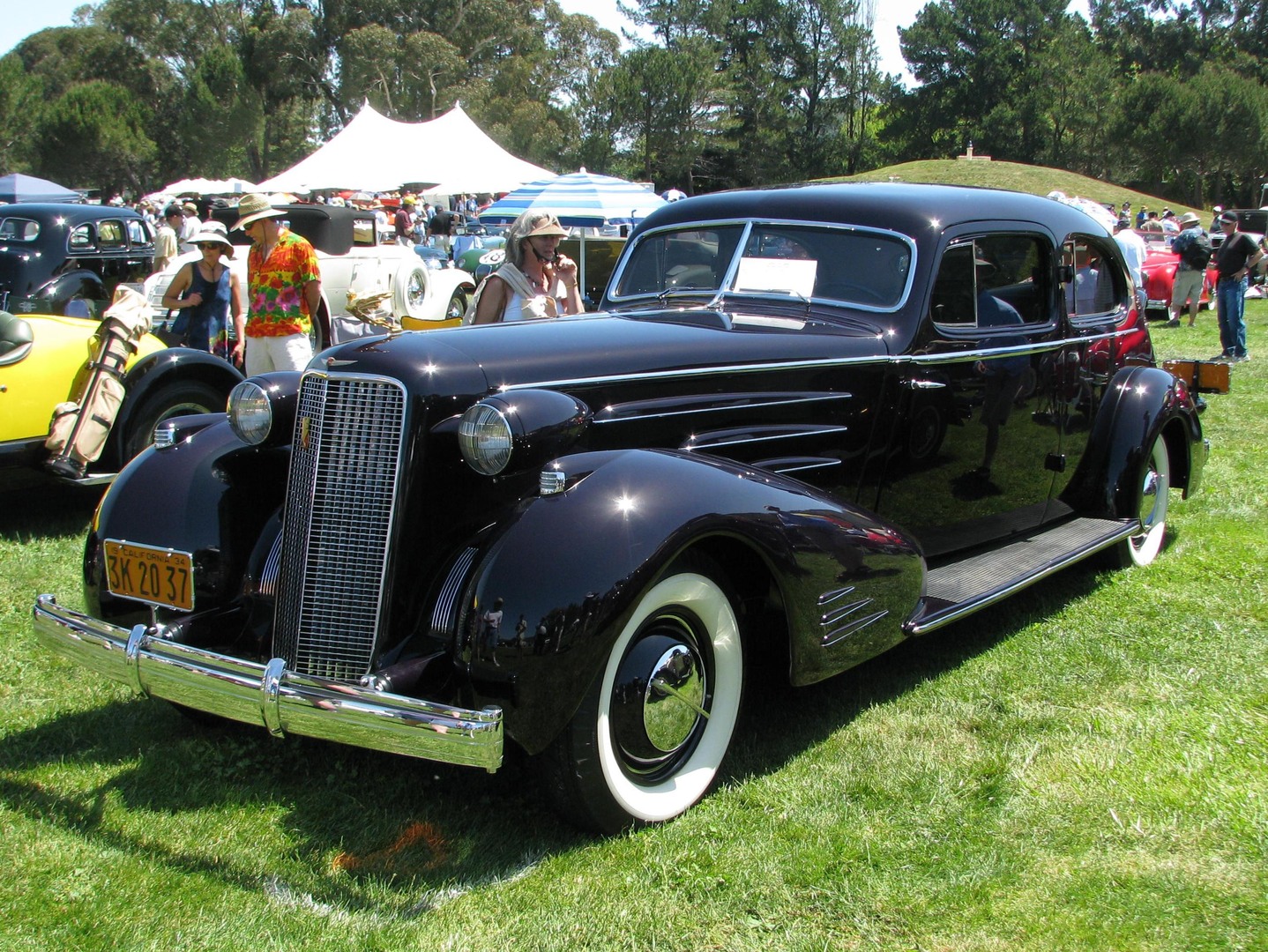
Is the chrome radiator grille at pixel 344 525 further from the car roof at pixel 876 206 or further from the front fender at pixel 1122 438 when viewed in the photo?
the front fender at pixel 1122 438

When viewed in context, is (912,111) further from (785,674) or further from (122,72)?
(785,674)

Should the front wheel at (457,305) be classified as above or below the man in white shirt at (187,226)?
below

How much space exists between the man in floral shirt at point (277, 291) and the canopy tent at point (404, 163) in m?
12.3

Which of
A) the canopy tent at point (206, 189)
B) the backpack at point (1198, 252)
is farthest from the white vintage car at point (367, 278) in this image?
the canopy tent at point (206, 189)

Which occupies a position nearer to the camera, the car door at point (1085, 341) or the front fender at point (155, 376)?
the car door at point (1085, 341)

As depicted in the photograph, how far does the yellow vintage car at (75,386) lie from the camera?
5.75 m

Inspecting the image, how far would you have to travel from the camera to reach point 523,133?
53.1 metres

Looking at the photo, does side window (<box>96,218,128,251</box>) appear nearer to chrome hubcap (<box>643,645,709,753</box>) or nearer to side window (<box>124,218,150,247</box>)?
side window (<box>124,218,150,247</box>)

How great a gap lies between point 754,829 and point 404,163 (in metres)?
17.9

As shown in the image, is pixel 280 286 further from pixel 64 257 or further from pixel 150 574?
pixel 64 257

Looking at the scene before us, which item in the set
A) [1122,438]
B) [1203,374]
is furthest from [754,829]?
[1203,374]

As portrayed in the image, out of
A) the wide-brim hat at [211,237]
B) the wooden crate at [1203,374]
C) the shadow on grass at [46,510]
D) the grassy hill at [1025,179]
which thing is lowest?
the shadow on grass at [46,510]

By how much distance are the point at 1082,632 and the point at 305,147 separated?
62.9 m

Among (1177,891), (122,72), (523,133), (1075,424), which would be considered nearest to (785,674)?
(1177,891)
